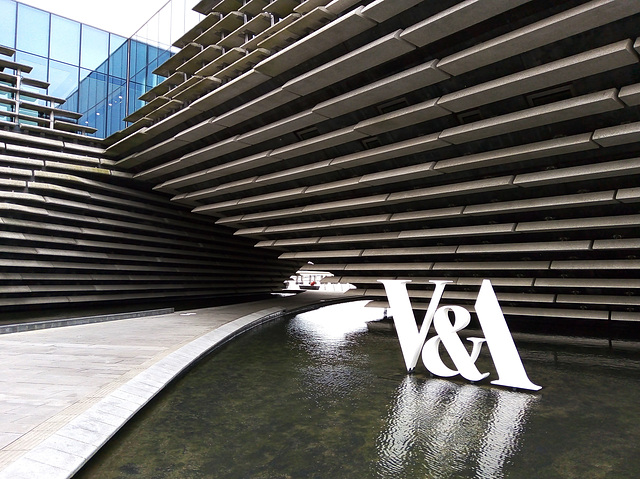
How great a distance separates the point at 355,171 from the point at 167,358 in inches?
223

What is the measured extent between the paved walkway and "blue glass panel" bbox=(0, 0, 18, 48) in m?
13.3

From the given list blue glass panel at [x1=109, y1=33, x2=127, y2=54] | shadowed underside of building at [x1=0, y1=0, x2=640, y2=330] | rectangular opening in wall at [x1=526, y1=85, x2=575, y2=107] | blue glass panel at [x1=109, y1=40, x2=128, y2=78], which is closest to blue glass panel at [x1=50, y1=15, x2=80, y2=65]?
blue glass panel at [x1=109, y1=33, x2=127, y2=54]

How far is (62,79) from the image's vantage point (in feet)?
60.5

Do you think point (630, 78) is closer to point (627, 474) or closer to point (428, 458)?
point (627, 474)

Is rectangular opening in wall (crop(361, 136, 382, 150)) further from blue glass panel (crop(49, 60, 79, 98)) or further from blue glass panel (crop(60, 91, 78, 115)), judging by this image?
blue glass panel (crop(49, 60, 79, 98))

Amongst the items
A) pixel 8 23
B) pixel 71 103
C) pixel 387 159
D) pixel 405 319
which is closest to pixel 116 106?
pixel 71 103

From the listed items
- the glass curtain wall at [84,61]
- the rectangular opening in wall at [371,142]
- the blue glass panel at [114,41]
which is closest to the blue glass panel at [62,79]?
the glass curtain wall at [84,61]

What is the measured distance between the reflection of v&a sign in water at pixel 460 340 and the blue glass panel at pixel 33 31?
60.3 ft

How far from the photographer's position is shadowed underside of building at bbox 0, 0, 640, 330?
255 inches

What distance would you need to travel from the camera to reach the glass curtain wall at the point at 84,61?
17041 millimetres

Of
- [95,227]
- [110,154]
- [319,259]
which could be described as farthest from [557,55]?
[95,227]

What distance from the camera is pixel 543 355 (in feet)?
29.9

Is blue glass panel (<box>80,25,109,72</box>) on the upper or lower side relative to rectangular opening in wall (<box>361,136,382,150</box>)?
upper

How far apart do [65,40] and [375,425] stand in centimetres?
2038
